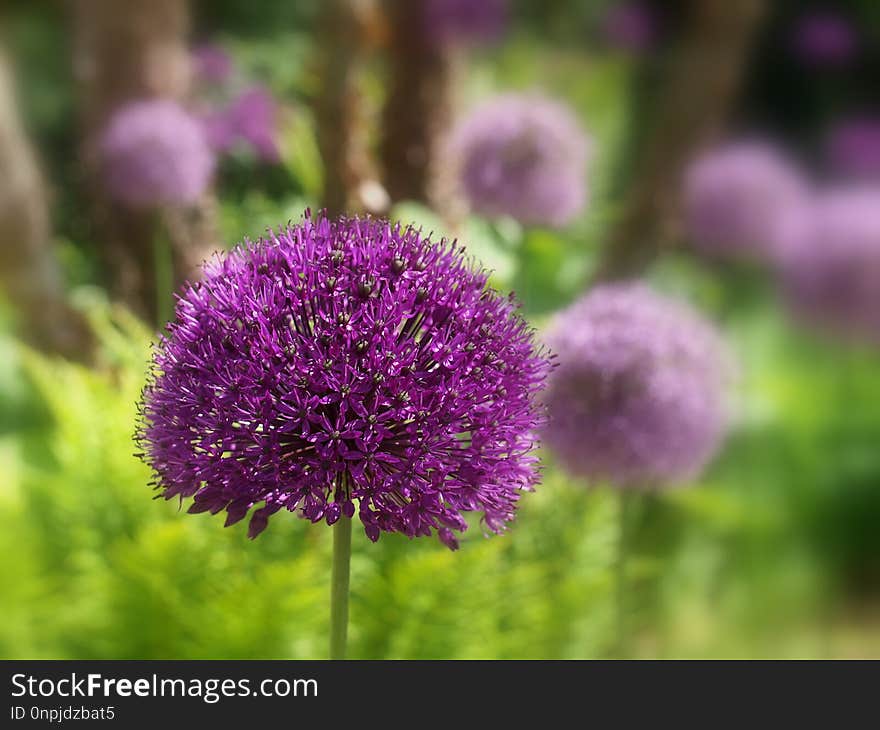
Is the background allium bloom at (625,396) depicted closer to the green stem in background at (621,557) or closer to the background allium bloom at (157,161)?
the green stem in background at (621,557)

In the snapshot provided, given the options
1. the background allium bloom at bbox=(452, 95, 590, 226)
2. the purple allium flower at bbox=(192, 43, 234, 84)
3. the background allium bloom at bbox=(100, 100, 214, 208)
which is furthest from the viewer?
the purple allium flower at bbox=(192, 43, 234, 84)

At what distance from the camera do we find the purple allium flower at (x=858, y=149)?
376 centimetres

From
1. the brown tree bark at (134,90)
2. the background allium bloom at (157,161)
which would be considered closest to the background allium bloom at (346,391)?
the background allium bloom at (157,161)

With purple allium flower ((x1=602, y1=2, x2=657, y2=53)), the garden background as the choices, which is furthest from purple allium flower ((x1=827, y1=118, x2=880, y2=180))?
purple allium flower ((x1=602, y1=2, x2=657, y2=53))

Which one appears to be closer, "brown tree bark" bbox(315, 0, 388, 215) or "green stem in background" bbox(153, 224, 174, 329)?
"brown tree bark" bbox(315, 0, 388, 215)

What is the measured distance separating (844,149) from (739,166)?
1219 millimetres

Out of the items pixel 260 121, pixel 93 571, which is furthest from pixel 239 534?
pixel 260 121

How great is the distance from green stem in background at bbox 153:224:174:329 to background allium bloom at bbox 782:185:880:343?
1.72 metres

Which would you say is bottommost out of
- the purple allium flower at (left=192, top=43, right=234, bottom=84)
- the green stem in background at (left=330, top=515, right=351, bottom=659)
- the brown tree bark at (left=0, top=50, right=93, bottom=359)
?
the green stem in background at (left=330, top=515, right=351, bottom=659)

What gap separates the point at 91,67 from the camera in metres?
2.75

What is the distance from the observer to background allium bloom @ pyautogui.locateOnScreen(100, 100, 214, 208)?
2312 millimetres

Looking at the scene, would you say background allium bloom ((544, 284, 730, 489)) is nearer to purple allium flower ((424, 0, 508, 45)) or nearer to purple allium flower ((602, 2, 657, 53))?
purple allium flower ((424, 0, 508, 45))

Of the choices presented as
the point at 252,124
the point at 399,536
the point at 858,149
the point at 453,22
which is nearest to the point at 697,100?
the point at 858,149
